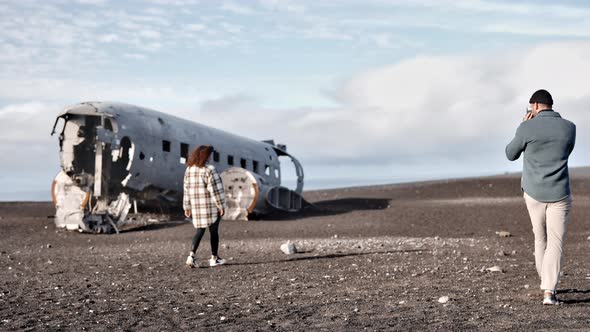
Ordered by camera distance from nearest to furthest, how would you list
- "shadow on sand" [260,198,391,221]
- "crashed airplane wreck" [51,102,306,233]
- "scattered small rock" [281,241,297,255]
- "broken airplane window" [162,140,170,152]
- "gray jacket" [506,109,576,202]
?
1. "gray jacket" [506,109,576,202]
2. "scattered small rock" [281,241,297,255]
3. "crashed airplane wreck" [51,102,306,233]
4. "broken airplane window" [162,140,170,152]
5. "shadow on sand" [260,198,391,221]

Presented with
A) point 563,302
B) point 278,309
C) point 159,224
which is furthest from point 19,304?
point 159,224

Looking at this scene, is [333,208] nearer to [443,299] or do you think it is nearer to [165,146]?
[165,146]

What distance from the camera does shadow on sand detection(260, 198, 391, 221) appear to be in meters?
28.8

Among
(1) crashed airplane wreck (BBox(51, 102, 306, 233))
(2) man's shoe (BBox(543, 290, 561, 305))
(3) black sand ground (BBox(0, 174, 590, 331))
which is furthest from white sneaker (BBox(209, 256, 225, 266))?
(1) crashed airplane wreck (BBox(51, 102, 306, 233))

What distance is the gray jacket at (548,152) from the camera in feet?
29.4

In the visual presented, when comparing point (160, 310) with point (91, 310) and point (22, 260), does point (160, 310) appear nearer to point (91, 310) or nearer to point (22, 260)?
point (91, 310)

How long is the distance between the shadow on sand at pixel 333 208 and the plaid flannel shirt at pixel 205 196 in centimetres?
1362

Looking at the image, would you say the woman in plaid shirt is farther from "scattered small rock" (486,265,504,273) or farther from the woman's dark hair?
"scattered small rock" (486,265,504,273)

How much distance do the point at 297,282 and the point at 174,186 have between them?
53.8 feet

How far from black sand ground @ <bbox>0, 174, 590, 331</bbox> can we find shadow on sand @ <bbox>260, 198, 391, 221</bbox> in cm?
490

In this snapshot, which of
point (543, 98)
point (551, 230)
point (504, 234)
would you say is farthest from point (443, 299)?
point (504, 234)

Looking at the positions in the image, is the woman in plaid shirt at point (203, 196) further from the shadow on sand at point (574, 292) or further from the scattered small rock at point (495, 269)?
the shadow on sand at point (574, 292)

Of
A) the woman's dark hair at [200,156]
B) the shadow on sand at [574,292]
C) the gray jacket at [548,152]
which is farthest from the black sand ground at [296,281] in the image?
the woman's dark hair at [200,156]

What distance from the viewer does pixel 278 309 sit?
9.04m
